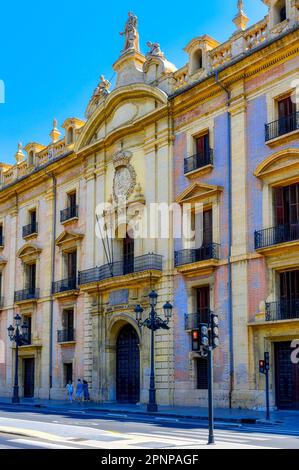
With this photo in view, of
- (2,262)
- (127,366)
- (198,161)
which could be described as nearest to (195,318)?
(127,366)

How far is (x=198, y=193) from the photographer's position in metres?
28.6

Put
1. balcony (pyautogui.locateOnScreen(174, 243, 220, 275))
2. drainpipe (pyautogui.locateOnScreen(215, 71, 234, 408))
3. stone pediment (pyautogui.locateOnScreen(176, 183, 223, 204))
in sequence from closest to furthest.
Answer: drainpipe (pyautogui.locateOnScreen(215, 71, 234, 408)) → balcony (pyautogui.locateOnScreen(174, 243, 220, 275)) → stone pediment (pyautogui.locateOnScreen(176, 183, 223, 204))

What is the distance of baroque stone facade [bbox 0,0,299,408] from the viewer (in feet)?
83.2

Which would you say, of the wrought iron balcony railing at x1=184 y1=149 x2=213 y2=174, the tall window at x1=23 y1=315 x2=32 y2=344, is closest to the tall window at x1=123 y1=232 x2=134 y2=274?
the wrought iron balcony railing at x1=184 y1=149 x2=213 y2=174

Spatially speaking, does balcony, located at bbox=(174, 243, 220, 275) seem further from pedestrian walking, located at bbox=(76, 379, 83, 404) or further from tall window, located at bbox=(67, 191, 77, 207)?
tall window, located at bbox=(67, 191, 77, 207)

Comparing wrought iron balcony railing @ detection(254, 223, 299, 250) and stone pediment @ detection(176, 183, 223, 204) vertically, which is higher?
stone pediment @ detection(176, 183, 223, 204)

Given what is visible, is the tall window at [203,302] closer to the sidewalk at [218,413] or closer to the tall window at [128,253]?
the sidewalk at [218,413]

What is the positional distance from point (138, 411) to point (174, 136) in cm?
1239

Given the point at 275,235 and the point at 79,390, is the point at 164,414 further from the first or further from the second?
the point at 79,390

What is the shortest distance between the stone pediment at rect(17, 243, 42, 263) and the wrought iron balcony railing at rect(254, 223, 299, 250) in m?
17.2

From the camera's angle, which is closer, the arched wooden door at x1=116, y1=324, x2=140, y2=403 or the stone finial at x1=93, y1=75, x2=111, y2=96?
the arched wooden door at x1=116, y1=324, x2=140, y2=403

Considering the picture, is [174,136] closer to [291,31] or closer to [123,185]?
[123,185]

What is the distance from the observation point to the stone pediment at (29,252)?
39.5 m
